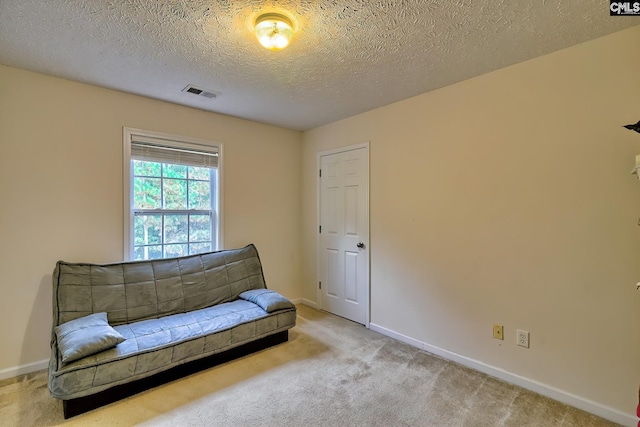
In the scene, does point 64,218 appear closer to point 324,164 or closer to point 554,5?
point 324,164

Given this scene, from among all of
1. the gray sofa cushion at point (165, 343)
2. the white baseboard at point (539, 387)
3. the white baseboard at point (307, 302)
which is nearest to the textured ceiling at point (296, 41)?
the gray sofa cushion at point (165, 343)

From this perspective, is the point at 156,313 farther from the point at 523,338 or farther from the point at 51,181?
the point at 523,338

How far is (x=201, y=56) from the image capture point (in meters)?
2.11

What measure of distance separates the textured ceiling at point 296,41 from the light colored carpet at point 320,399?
236 centimetres

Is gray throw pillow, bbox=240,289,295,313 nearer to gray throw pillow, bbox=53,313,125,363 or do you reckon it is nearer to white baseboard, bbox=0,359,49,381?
gray throw pillow, bbox=53,313,125,363

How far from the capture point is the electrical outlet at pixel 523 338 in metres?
2.19

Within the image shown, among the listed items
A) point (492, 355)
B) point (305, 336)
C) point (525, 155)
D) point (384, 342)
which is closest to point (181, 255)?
point (305, 336)

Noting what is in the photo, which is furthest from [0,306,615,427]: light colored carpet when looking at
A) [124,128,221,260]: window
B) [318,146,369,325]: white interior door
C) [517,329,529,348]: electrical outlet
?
[124,128,221,260]: window

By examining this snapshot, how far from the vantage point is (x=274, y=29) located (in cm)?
168

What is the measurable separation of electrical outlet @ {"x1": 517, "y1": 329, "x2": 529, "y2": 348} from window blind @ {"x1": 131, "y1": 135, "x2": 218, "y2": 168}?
322cm

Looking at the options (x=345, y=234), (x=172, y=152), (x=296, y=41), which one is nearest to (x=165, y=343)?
(x=172, y=152)

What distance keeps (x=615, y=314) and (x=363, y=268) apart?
6.61ft

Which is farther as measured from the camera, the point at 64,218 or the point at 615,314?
the point at 64,218

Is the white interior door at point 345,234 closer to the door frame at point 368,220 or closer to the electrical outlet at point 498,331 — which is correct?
the door frame at point 368,220
